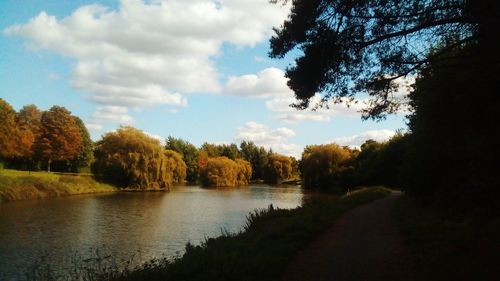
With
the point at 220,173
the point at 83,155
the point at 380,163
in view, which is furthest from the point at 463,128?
the point at 220,173

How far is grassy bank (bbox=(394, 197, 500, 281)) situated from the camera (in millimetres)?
7148

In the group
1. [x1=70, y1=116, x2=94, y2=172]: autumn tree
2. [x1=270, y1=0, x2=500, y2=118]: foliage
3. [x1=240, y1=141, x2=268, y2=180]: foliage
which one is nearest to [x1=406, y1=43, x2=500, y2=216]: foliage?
Result: [x1=270, y1=0, x2=500, y2=118]: foliage

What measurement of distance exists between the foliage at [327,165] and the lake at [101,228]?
1247 inches

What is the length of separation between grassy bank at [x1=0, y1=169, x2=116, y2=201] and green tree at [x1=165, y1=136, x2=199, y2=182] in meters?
49.5

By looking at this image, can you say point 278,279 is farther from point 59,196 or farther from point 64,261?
point 59,196

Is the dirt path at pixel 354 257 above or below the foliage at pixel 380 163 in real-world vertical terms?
below

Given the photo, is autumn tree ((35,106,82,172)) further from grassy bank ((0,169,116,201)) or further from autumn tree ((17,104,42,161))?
grassy bank ((0,169,116,201))

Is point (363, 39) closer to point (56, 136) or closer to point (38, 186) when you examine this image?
point (38, 186)

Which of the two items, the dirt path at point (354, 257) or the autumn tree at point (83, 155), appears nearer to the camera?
the dirt path at point (354, 257)

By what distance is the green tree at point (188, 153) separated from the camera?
102 metres

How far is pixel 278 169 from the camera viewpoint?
10419 cm

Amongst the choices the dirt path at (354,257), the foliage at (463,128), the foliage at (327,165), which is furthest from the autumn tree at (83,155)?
the dirt path at (354,257)

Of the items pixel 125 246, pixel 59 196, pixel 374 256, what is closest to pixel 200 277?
pixel 374 256

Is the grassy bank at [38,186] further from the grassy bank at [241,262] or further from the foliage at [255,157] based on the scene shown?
the foliage at [255,157]
